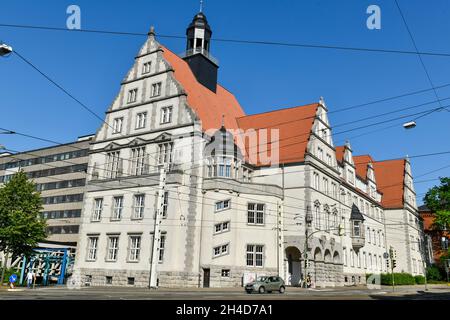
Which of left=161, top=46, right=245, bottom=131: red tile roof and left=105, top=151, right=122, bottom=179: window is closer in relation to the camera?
left=161, top=46, right=245, bottom=131: red tile roof

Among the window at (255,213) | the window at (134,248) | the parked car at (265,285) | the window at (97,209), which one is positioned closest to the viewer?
the parked car at (265,285)

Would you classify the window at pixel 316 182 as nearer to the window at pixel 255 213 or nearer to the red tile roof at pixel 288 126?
the red tile roof at pixel 288 126

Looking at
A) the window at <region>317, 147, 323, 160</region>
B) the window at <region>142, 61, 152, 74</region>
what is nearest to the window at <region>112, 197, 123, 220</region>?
the window at <region>142, 61, 152, 74</region>

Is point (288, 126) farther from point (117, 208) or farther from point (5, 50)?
point (5, 50)

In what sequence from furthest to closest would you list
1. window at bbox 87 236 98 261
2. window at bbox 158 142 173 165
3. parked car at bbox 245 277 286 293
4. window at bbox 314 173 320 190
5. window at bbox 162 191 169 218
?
window at bbox 314 173 320 190
window at bbox 87 236 98 261
window at bbox 158 142 173 165
window at bbox 162 191 169 218
parked car at bbox 245 277 286 293

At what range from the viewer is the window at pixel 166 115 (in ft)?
130

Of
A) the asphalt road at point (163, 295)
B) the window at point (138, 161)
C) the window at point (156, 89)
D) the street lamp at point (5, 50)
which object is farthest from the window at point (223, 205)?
the street lamp at point (5, 50)

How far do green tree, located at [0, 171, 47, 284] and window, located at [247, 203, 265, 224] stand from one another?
19632 mm

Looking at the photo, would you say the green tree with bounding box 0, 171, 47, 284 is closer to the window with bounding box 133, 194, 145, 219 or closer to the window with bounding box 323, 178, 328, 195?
the window with bounding box 133, 194, 145, 219

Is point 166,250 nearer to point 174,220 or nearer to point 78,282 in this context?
point 174,220

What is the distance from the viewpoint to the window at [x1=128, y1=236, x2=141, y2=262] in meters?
37.5

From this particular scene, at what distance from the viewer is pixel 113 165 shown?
4244 cm

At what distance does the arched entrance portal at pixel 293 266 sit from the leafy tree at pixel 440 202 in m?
34.1
